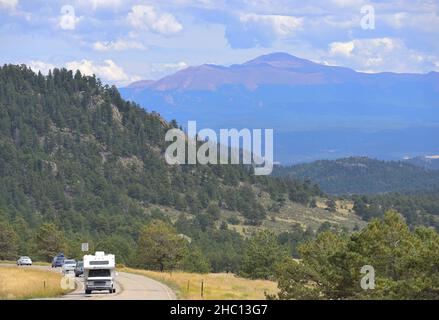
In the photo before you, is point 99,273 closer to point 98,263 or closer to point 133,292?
point 98,263

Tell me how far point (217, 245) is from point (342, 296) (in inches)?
4446

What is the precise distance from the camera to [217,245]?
158000mm

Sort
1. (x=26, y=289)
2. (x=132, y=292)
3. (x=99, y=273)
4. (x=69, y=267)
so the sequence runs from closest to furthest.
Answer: (x=26, y=289) < (x=99, y=273) < (x=132, y=292) < (x=69, y=267)

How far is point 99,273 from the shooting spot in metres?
46.4

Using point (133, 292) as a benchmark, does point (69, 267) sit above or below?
below

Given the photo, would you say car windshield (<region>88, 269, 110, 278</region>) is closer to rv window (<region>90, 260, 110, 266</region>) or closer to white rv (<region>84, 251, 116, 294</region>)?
white rv (<region>84, 251, 116, 294</region>)

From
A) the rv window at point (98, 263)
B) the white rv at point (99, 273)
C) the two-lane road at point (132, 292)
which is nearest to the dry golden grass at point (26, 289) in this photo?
the two-lane road at point (132, 292)

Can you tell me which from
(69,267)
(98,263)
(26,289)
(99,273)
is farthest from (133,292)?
(69,267)

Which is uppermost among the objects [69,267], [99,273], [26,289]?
[99,273]

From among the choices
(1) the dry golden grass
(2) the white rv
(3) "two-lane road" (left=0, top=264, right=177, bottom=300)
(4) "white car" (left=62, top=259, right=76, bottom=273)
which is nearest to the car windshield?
(2) the white rv

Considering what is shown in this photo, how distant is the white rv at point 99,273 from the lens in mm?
45656
